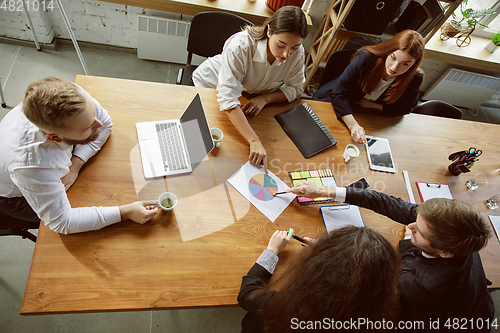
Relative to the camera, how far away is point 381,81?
1828mm

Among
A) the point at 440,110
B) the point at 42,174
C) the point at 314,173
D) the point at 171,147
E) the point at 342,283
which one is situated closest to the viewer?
the point at 342,283

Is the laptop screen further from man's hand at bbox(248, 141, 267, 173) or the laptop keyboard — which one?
man's hand at bbox(248, 141, 267, 173)

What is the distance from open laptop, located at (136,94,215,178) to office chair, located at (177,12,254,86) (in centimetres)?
57

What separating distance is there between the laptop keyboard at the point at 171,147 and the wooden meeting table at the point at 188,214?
2.5 inches

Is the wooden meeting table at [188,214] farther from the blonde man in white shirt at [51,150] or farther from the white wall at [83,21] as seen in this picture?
the white wall at [83,21]

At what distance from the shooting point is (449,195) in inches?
64.1

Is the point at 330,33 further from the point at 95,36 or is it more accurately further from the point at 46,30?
the point at 46,30

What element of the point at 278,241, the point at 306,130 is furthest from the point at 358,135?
the point at 278,241

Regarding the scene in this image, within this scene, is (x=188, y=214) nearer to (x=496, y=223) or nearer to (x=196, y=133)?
(x=196, y=133)

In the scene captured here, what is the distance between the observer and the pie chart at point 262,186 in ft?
4.51

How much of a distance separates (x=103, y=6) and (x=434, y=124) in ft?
9.16

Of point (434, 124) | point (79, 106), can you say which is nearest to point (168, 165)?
point (79, 106)

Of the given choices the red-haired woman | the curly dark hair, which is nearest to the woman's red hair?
the red-haired woman

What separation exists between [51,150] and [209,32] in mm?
1264
